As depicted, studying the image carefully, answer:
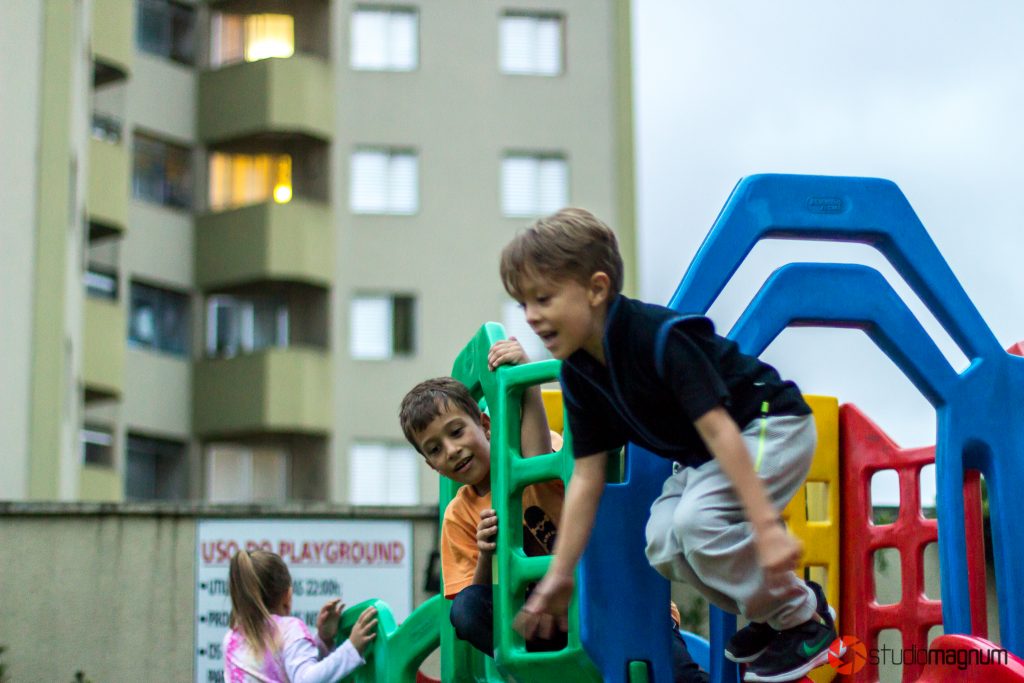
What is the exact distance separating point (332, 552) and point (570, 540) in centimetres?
790

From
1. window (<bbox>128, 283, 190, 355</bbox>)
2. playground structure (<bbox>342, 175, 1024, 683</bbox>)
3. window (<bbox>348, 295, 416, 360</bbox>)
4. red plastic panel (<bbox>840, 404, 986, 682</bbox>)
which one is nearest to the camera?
playground structure (<bbox>342, 175, 1024, 683</bbox>)

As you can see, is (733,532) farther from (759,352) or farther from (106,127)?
Answer: (106,127)

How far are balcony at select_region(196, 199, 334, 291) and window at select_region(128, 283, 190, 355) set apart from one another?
23.7 inches

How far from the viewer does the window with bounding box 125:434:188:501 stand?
85.0 ft

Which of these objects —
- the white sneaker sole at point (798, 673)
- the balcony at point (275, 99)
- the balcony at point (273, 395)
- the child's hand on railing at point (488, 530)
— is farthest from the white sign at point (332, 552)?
the balcony at point (275, 99)

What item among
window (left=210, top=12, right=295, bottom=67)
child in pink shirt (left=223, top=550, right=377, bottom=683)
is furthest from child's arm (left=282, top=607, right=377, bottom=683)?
window (left=210, top=12, right=295, bottom=67)

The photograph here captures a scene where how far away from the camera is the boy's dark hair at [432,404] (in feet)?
15.0

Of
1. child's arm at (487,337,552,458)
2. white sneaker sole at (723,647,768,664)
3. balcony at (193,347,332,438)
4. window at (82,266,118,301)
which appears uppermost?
window at (82,266,118,301)

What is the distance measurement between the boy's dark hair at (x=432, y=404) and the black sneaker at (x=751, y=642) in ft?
3.83

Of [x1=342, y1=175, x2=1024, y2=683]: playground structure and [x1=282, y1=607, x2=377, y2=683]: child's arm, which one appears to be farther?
[x1=282, y1=607, x2=377, y2=683]: child's arm

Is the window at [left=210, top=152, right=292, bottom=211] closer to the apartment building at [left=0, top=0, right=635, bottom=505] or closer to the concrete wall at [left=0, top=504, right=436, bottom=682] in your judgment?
the apartment building at [left=0, top=0, right=635, bottom=505]

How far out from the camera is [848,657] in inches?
190

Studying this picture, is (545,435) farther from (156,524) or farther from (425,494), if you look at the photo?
(425,494)

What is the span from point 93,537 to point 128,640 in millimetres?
677
